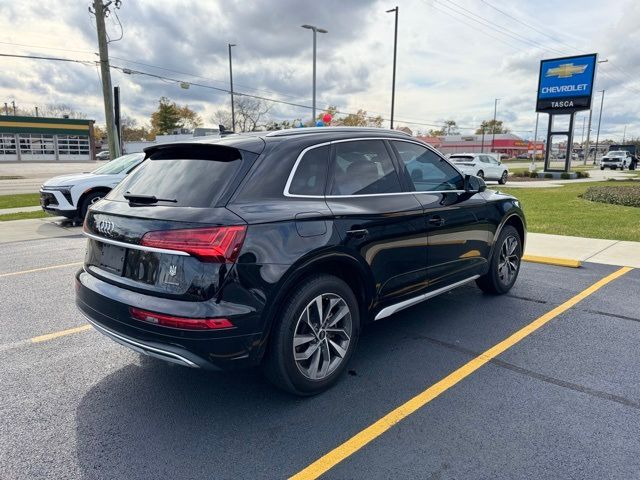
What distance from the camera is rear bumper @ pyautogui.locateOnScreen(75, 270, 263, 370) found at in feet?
8.65

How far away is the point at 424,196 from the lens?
3975mm

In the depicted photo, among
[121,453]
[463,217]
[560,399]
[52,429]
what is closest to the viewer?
[121,453]

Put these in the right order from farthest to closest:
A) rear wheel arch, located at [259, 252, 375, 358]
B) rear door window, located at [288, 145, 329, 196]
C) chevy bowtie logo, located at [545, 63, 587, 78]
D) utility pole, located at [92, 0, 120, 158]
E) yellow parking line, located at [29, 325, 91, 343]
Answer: chevy bowtie logo, located at [545, 63, 587, 78], utility pole, located at [92, 0, 120, 158], yellow parking line, located at [29, 325, 91, 343], rear door window, located at [288, 145, 329, 196], rear wheel arch, located at [259, 252, 375, 358]

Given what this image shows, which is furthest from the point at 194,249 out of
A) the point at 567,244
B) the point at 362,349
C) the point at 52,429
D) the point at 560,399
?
the point at 567,244

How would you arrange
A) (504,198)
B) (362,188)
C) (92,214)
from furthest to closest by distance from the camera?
1. (504,198)
2. (362,188)
3. (92,214)

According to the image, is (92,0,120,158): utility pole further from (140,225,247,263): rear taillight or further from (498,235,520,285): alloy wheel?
(140,225,247,263): rear taillight

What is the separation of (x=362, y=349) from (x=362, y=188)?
1374mm

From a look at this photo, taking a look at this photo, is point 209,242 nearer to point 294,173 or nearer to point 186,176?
point 186,176

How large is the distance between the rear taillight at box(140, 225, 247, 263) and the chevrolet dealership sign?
30.3 m

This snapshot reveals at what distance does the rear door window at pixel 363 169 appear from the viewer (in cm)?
344

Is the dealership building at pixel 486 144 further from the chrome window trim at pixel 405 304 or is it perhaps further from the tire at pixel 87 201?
the chrome window trim at pixel 405 304

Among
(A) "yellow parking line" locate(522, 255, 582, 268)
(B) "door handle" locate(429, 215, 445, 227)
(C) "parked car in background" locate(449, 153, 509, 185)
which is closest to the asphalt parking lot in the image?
(B) "door handle" locate(429, 215, 445, 227)

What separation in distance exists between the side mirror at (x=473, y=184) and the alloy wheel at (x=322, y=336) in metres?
2.03

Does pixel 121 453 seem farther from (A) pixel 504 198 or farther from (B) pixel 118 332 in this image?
(A) pixel 504 198
